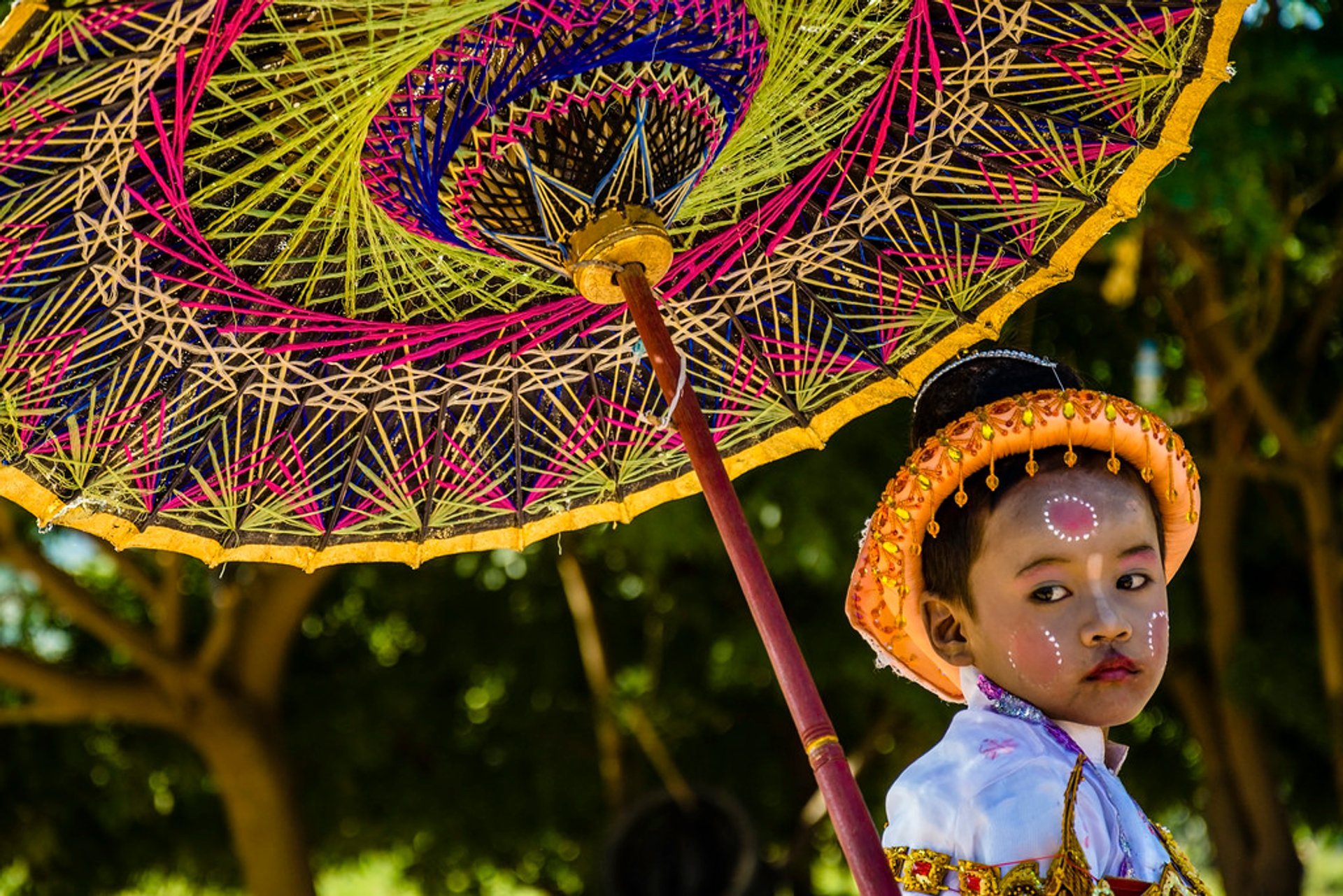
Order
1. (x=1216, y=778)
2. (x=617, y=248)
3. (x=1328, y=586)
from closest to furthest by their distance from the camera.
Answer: (x=617, y=248) < (x=1328, y=586) < (x=1216, y=778)

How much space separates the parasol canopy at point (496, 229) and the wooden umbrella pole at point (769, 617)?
0.14 m

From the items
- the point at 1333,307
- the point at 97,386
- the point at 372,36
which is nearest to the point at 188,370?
the point at 97,386

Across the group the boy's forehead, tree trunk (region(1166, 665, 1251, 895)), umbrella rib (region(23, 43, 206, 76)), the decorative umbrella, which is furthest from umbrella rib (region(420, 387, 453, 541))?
tree trunk (region(1166, 665, 1251, 895))

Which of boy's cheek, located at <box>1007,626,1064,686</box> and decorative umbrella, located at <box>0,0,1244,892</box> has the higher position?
decorative umbrella, located at <box>0,0,1244,892</box>

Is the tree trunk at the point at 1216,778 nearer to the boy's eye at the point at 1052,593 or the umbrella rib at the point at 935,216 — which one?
the umbrella rib at the point at 935,216

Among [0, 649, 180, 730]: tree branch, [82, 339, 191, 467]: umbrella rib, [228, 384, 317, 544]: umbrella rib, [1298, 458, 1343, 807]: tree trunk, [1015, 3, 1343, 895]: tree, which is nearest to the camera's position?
[82, 339, 191, 467]: umbrella rib

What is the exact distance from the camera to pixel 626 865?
10859mm

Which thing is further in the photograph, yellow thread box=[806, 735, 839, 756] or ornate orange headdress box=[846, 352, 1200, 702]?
ornate orange headdress box=[846, 352, 1200, 702]

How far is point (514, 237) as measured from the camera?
2.85 meters

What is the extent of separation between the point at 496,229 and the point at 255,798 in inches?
313

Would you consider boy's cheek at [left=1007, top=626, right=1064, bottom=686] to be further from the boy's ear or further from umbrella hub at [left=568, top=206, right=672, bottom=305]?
umbrella hub at [left=568, top=206, right=672, bottom=305]

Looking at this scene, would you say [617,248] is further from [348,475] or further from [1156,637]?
[1156,637]

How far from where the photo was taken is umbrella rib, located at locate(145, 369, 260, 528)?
3.25 meters

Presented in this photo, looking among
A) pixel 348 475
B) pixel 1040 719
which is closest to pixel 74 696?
pixel 348 475
